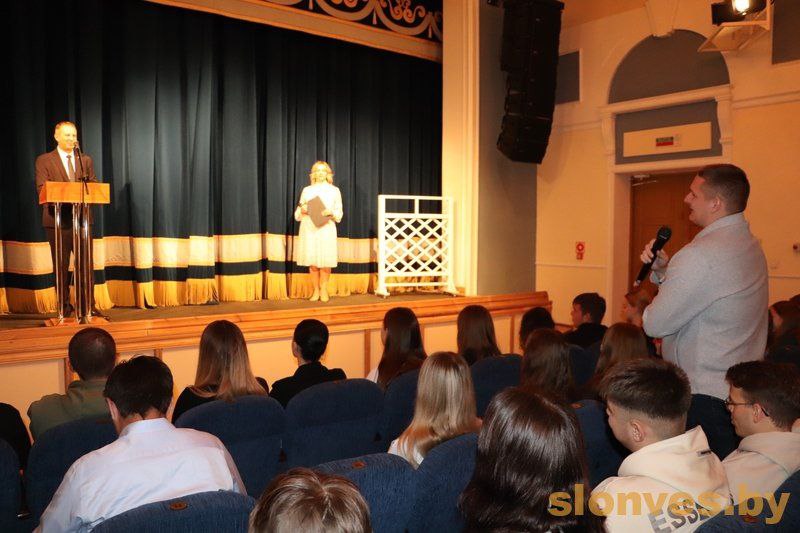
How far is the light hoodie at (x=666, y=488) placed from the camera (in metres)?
1.51

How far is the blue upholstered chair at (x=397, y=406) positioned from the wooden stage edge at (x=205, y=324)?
271 centimetres

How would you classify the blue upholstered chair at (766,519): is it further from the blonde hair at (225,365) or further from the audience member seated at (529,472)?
the blonde hair at (225,365)

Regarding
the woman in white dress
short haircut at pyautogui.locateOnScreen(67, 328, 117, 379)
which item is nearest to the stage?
the woman in white dress

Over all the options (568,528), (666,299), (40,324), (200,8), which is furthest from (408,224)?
(568,528)

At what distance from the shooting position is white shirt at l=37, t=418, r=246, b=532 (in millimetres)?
1722

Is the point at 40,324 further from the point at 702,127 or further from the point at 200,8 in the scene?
the point at 702,127

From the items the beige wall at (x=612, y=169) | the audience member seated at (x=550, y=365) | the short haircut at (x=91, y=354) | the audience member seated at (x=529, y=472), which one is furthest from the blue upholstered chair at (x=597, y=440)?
the beige wall at (x=612, y=169)

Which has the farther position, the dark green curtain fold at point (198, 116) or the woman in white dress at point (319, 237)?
the woman in white dress at point (319, 237)

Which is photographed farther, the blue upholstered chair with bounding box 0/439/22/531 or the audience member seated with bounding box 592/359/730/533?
the blue upholstered chair with bounding box 0/439/22/531

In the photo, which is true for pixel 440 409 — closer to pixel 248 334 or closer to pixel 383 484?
pixel 383 484

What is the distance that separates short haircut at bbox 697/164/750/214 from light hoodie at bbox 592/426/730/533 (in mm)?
1054

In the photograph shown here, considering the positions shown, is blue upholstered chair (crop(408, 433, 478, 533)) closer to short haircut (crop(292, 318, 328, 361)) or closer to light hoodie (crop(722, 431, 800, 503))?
light hoodie (crop(722, 431, 800, 503))

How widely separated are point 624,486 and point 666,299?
0.95m

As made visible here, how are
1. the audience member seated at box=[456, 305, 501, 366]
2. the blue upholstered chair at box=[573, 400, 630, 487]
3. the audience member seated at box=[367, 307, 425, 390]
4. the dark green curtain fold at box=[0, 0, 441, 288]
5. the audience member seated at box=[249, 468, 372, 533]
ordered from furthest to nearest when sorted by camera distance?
the dark green curtain fold at box=[0, 0, 441, 288] < the audience member seated at box=[456, 305, 501, 366] < the audience member seated at box=[367, 307, 425, 390] < the blue upholstered chair at box=[573, 400, 630, 487] < the audience member seated at box=[249, 468, 372, 533]
